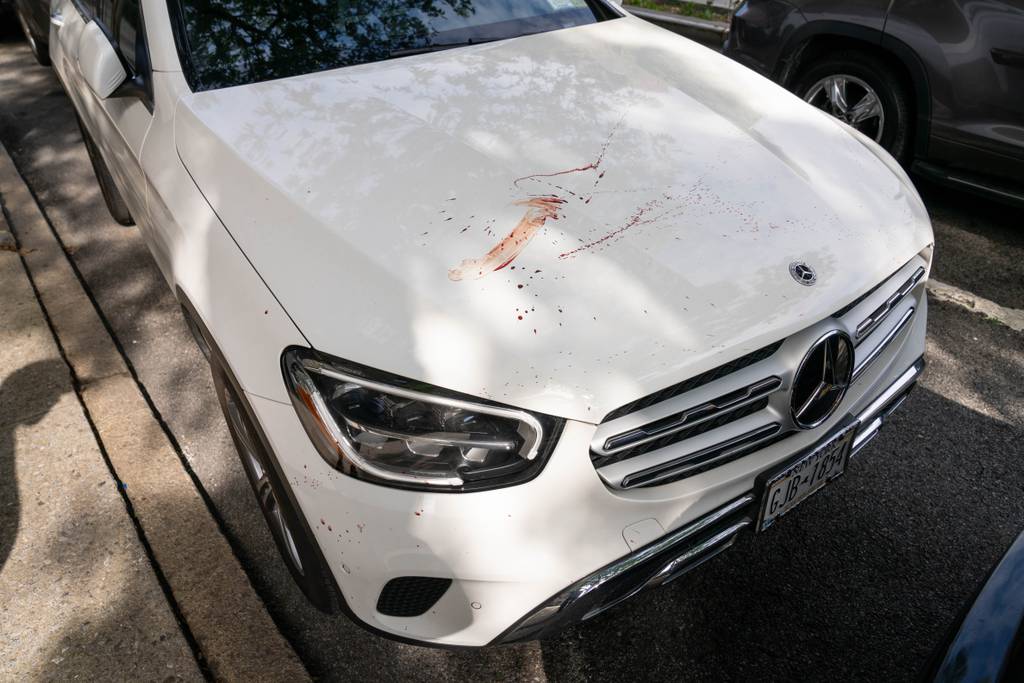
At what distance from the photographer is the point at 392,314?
1.67 m

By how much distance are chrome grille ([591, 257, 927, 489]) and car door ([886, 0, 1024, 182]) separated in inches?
90.8

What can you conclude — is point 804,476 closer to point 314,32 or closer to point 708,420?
point 708,420

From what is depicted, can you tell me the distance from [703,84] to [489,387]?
4.98 ft

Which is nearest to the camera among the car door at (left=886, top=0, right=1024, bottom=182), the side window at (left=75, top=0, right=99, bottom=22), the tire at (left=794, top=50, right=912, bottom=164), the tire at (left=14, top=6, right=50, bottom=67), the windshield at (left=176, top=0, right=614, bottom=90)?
the windshield at (left=176, top=0, right=614, bottom=90)

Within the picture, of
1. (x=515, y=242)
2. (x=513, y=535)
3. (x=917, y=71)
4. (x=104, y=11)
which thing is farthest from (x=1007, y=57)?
(x=104, y=11)

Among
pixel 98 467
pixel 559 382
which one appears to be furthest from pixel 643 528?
pixel 98 467

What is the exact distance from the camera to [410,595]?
1.69 metres

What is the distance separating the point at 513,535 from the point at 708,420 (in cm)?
49

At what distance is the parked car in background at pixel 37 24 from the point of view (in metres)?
5.47

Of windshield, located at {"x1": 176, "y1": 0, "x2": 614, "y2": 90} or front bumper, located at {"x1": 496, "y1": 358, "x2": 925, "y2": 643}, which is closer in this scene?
front bumper, located at {"x1": 496, "y1": 358, "x2": 925, "y2": 643}

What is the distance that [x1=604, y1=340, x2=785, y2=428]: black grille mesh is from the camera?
1.60m

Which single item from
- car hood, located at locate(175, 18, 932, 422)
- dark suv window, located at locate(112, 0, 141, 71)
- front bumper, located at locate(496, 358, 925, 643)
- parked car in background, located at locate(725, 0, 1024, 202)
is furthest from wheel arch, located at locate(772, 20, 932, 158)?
dark suv window, located at locate(112, 0, 141, 71)

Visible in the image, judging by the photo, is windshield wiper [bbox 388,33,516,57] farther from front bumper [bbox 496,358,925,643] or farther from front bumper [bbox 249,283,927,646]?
front bumper [bbox 496,358,925,643]

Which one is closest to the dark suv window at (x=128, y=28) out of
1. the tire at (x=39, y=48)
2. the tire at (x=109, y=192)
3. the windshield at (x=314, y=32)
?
the windshield at (x=314, y=32)
